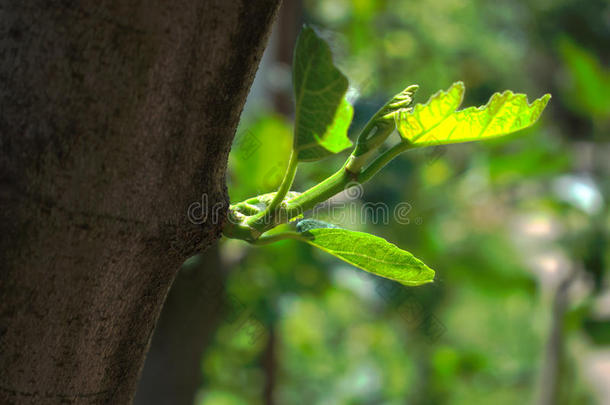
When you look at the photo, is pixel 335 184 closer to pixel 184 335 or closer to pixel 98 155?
pixel 98 155

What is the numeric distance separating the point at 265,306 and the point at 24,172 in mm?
713

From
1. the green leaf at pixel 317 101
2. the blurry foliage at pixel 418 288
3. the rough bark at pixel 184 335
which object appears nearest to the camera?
the green leaf at pixel 317 101

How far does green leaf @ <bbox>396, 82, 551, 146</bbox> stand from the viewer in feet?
0.72

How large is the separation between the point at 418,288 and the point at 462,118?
3.55 ft

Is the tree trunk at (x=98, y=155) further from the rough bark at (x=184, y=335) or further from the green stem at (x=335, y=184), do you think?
the rough bark at (x=184, y=335)

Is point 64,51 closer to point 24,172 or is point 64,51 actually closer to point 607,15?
point 24,172

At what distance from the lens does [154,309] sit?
24 centimetres

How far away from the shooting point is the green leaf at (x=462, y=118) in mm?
221

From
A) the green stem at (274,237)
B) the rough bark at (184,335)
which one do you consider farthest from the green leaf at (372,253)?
the rough bark at (184,335)

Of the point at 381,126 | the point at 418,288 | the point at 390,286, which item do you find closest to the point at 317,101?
the point at 381,126

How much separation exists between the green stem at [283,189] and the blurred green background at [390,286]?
18 cm

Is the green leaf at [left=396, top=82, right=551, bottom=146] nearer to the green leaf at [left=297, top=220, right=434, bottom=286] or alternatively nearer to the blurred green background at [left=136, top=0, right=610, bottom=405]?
the green leaf at [left=297, top=220, right=434, bottom=286]

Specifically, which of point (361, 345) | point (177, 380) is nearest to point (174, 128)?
point (177, 380)

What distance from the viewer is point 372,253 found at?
0.81 feet
